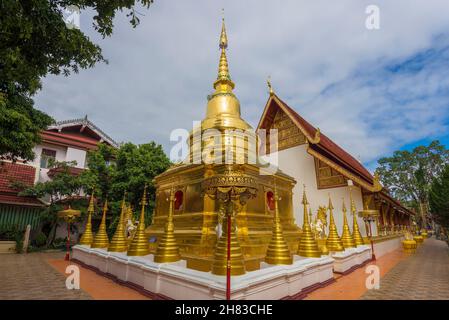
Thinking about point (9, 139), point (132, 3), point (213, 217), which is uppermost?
point (132, 3)

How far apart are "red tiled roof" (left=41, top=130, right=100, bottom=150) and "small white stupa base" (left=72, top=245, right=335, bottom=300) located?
15.3 metres

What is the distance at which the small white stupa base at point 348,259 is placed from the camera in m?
7.26

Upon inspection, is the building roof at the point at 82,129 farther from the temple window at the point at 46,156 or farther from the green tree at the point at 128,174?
the green tree at the point at 128,174

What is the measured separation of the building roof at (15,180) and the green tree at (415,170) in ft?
123

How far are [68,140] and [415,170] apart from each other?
4022cm

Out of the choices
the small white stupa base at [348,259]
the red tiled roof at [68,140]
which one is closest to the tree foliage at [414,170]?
the small white stupa base at [348,259]

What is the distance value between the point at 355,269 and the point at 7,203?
18.4 meters

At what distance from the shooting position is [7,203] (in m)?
14.4

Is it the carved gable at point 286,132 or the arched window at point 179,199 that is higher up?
the carved gable at point 286,132

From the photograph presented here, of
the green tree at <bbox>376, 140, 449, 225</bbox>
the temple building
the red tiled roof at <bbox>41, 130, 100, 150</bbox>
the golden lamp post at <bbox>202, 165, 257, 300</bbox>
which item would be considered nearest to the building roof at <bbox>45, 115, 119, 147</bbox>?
the red tiled roof at <bbox>41, 130, 100, 150</bbox>

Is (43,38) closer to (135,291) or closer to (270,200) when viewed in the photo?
(135,291)

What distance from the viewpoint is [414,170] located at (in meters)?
32.8
